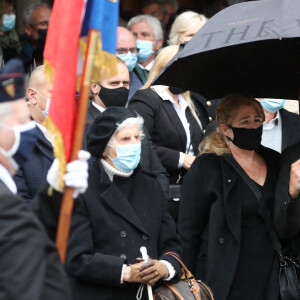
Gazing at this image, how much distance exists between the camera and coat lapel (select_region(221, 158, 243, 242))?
18.2 feet

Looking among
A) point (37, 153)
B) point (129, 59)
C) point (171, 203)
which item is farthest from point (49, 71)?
point (129, 59)

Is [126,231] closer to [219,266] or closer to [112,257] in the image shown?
[112,257]

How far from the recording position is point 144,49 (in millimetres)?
9039

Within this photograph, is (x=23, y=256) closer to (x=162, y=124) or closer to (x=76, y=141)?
(x=76, y=141)

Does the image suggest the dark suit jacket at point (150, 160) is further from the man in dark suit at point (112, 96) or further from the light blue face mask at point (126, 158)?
the light blue face mask at point (126, 158)

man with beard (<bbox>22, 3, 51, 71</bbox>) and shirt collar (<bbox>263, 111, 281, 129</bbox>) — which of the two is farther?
man with beard (<bbox>22, 3, 51, 71</bbox>)

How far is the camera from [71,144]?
3535 millimetres

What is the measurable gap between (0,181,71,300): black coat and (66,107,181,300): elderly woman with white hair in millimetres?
1762

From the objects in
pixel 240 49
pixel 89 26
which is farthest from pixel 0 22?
pixel 89 26

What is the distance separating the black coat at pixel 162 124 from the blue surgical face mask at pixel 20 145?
12.0ft

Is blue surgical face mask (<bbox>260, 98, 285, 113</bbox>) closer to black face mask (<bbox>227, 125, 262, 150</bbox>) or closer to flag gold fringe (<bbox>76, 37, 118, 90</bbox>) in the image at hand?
black face mask (<bbox>227, 125, 262, 150</bbox>)

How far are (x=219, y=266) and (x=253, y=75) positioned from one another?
1306 millimetres

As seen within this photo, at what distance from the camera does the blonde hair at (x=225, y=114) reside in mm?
5711

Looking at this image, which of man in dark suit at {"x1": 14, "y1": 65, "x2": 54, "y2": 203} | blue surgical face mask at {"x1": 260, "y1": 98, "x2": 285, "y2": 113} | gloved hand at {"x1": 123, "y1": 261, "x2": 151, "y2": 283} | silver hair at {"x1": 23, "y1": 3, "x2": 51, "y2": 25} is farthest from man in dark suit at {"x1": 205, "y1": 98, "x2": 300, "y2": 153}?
silver hair at {"x1": 23, "y1": 3, "x2": 51, "y2": 25}
